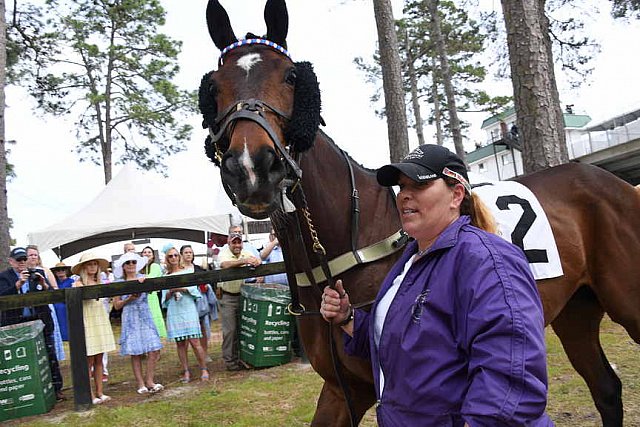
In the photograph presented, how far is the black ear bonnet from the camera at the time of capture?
221 centimetres

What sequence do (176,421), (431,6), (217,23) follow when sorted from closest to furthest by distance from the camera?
(217,23), (176,421), (431,6)

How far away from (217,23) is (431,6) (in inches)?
592

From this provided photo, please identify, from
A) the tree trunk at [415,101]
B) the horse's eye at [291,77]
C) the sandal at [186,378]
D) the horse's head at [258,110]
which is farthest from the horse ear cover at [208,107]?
the tree trunk at [415,101]

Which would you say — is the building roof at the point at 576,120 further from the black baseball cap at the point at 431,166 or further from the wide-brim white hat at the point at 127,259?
the black baseball cap at the point at 431,166

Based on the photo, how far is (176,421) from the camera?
16.8 ft

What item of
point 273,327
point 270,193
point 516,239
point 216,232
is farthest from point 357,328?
point 216,232

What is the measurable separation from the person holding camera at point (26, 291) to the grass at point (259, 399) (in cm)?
49

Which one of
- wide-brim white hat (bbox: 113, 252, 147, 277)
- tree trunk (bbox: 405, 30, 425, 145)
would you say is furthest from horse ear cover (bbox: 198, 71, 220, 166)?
tree trunk (bbox: 405, 30, 425, 145)

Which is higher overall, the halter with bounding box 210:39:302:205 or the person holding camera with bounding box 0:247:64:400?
the halter with bounding box 210:39:302:205

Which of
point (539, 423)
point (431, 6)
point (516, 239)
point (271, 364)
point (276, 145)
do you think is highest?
point (431, 6)

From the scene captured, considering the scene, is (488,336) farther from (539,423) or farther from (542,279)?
(542,279)

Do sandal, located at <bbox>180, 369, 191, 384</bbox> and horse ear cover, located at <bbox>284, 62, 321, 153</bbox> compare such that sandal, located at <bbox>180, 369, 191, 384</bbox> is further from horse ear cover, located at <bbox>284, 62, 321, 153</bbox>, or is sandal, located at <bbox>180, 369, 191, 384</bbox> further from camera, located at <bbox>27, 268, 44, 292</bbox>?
horse ear cover, located at <bbox>284, 62, 321, 153</bbox>

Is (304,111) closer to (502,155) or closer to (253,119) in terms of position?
(253,119)

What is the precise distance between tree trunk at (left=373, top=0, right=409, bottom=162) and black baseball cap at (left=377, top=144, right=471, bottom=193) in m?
7.98
